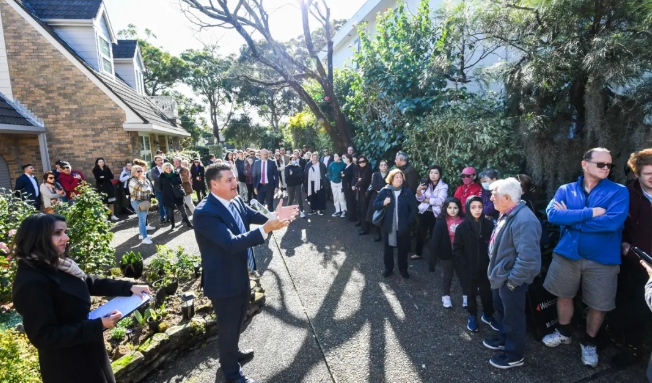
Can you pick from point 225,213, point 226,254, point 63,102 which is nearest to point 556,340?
point 226,254

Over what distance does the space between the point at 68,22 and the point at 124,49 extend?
439cm

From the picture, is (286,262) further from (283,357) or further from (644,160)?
(644,160)

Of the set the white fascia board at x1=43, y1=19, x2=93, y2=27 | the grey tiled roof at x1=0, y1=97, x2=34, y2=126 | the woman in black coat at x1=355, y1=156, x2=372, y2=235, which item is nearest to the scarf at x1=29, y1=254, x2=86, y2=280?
the woman in black coat at x1=355, y1=156, x2=372, y2=235

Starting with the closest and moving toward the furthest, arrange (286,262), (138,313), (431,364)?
(431,364) → (138,313) → (286,262)

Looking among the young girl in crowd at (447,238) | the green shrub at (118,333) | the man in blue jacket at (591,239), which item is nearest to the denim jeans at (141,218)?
the green shrub at (118,333)

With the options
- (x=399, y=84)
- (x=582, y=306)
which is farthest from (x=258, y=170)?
(x=582, y=306)

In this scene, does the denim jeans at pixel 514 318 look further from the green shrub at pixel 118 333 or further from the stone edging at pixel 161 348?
the green shrub at pixel 118 333

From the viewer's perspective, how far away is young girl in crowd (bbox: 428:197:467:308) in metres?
4.21

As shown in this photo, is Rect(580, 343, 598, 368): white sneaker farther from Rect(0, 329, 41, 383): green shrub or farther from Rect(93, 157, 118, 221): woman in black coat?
Rect(93, 157, 118, 221): woman in black coat

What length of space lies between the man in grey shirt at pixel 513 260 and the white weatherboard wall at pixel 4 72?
1337 cm

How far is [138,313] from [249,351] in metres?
1.36

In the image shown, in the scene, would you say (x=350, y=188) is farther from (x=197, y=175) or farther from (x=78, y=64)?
(x=78, y=64)

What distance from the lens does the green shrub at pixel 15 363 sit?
2.18 m

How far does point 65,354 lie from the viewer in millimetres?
1927
